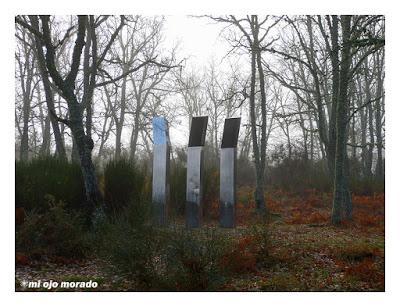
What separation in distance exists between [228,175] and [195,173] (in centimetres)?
60

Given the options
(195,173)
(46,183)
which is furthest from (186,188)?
(46,183)

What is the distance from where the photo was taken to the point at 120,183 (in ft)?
25.5

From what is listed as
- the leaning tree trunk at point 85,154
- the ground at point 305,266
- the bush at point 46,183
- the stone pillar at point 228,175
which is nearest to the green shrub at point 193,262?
the ground at point 305,266

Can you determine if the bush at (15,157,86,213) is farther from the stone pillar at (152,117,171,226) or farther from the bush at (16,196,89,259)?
the stone pillar at (152,117,171,226)

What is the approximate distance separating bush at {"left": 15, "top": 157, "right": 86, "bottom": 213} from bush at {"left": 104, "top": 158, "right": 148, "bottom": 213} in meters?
0.53

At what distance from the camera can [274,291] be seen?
479cm

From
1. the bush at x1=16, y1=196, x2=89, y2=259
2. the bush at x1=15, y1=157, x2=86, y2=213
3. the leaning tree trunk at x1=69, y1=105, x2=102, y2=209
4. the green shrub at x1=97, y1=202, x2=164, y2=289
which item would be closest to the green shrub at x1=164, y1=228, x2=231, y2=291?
the green shrub at x1=97, y1=202, x2=164, y2=289

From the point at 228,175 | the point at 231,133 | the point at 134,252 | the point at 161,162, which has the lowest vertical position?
the point at 134,252

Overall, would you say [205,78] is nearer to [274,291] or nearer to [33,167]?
[33,167]

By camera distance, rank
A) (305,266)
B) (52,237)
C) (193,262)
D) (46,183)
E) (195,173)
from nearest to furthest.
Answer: (193,262) → (305,266) → (52,237) → (46,183) → (195,173)

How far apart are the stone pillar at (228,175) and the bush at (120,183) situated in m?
1.45

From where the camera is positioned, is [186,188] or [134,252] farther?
[186,188]

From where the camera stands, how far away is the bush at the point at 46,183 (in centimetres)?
671

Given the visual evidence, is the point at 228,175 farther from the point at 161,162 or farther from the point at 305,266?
the point at 305,266
